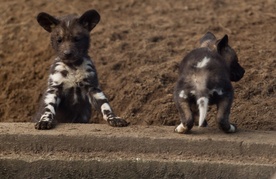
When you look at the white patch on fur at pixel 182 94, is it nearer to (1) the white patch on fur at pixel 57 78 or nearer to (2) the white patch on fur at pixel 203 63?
(2) the white patch on fur at pixel 203 63

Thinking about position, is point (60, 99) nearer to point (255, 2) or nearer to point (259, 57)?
point (259, 57)

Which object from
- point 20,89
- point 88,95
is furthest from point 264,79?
point 20,89

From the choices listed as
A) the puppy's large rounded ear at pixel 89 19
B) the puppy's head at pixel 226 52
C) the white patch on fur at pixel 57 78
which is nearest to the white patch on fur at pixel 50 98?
the white patch on fur at pixel 57 78

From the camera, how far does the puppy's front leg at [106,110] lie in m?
8.04

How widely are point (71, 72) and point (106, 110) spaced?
581 millimetres

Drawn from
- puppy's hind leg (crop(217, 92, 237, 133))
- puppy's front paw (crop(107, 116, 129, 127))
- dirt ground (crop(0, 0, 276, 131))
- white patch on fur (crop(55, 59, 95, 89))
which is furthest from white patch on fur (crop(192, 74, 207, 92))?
dirt ground (crop(0, 0, 276, 131))

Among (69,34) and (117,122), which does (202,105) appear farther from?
(69,34)

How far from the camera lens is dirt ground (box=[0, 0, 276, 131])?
985 centimetres

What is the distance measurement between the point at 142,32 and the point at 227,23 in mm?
1140

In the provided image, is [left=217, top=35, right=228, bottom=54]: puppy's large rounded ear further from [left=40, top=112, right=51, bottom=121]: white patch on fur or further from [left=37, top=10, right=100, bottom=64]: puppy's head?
[left=40, top=112, right=51, bottom=121]: white patch on fur

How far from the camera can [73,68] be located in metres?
8.70

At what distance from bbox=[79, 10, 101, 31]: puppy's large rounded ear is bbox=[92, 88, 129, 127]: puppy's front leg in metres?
0.65

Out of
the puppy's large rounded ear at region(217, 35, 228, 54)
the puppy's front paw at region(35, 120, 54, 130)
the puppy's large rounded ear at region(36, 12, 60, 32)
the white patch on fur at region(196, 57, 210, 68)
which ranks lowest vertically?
the puppy's front paw at region(35, 120, 54, 130)

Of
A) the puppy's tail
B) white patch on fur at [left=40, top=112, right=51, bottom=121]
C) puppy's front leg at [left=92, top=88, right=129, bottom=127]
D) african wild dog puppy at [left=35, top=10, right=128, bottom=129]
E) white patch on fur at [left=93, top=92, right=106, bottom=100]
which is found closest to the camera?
the puppy's tail
